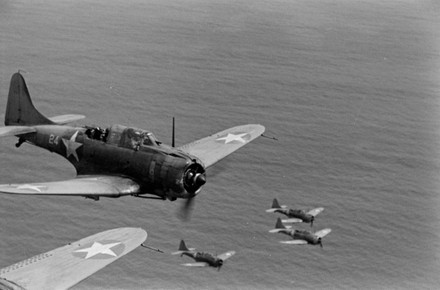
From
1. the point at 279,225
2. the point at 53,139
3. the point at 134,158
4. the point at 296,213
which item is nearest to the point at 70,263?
the point at 134,158

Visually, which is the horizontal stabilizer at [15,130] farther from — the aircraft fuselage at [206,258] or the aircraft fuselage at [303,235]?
the aircraft fuselage at [303,235]

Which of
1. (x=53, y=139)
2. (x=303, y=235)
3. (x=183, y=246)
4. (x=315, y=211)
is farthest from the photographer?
(x=315, y=211)

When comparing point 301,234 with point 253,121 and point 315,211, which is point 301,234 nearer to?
point 315,211

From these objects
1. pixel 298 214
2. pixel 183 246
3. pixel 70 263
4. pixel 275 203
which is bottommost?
pixel 183 246

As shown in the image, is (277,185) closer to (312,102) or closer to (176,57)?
(312,102)

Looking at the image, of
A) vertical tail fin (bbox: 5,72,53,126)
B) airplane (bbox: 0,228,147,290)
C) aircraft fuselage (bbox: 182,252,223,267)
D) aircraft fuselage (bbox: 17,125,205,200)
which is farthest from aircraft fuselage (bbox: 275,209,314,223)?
airplane (bbox: 0,228,147,290)

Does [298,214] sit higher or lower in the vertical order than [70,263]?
lower
